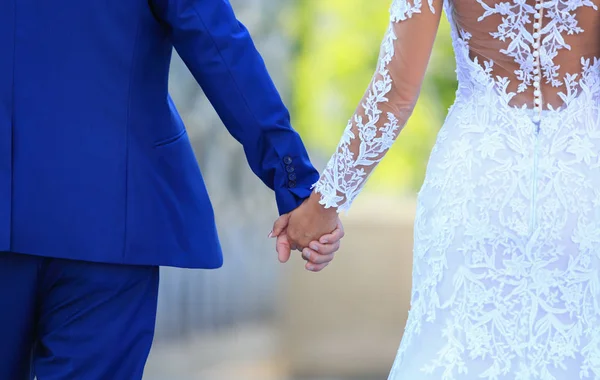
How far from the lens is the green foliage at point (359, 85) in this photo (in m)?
6.02

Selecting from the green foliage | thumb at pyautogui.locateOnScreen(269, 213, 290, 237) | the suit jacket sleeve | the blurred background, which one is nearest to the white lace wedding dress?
the suit jacket sleeve

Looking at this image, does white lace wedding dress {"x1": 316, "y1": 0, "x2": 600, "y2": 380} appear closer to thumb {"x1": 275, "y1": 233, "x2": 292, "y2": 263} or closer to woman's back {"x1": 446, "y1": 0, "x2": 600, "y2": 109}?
woman's back {"x1": 446, "y1": 0, "x2": 600, "y2": 109}

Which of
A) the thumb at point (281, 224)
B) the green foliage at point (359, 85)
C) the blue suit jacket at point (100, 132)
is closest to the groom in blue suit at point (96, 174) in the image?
the blue suit jacket at point (100, 132)

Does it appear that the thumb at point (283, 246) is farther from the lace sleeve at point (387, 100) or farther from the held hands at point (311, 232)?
the lace sleeve at point (387, 100)

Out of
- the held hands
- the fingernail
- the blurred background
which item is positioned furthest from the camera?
the blurred background

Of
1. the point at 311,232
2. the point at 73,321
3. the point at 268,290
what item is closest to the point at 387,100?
the point at 311,232

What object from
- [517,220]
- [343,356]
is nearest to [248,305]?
[343,356]

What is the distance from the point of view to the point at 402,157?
6.36m

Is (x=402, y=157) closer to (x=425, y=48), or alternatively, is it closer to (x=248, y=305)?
(x=248, y=305)

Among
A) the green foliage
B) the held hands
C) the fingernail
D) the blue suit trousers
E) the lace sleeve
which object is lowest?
the blue suit trousers

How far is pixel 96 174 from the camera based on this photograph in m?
2.26

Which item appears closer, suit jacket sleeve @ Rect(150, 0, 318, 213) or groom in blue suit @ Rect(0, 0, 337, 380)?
groom in blue suit @ Rect(0, 0, 337, 380)

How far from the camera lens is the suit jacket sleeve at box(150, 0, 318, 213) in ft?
7.96

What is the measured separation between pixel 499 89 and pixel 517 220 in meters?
0.27
